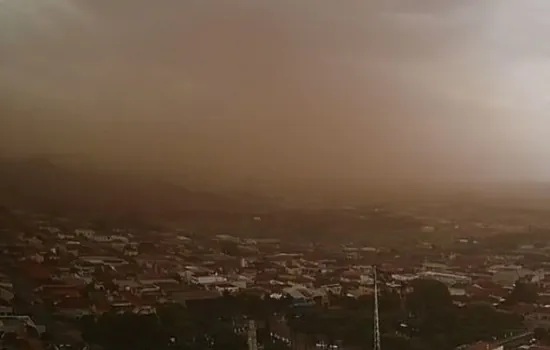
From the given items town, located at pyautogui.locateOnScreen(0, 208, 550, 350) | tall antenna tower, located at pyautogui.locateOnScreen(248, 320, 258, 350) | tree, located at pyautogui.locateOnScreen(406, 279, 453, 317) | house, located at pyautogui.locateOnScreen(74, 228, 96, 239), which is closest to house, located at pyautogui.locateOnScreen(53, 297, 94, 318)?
town, located at pyautogui.locateOnScreen(0, 208, 550, 350)

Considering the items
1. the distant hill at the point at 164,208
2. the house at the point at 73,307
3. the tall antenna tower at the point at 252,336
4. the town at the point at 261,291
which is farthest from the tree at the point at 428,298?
the house at the point at 73,307

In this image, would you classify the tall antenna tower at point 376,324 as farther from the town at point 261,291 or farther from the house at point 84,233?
the house at point 84,233

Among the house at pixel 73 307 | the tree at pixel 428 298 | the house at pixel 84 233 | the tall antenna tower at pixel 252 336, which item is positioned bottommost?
the tall antenna tower at pixel 252 336

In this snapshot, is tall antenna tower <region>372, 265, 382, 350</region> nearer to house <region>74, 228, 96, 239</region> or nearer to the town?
the town

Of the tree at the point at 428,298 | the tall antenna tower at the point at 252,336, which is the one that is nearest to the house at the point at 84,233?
the tall antenna tower at the point at 252,336

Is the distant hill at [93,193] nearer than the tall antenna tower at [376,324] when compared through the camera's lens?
No

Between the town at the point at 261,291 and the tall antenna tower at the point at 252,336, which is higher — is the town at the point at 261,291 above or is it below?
above

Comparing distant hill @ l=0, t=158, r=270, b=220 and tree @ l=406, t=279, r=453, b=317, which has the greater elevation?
distant hill @ l=0, t=158, r=270, b=220
